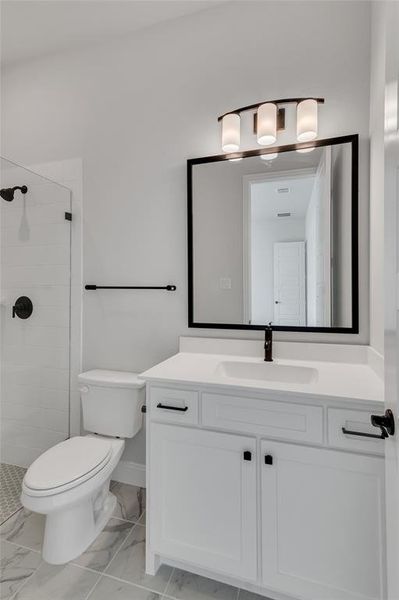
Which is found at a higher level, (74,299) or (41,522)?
(74,299)

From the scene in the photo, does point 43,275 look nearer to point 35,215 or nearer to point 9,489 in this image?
point 35,215

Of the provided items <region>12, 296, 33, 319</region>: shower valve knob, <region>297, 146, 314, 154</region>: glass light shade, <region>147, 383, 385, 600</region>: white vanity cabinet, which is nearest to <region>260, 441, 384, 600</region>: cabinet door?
<region>147, 383, 385, 600</region>: white vanity cabinet

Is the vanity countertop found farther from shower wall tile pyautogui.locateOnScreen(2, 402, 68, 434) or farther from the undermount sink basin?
shower wall tile pyautogui.locateOnScreen(2, 402, 68, 434)

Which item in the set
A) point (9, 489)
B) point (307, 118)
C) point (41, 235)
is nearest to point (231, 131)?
point (307, 118)

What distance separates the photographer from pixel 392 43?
77 centimetres

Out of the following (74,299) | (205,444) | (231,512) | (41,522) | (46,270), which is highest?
(46,270)

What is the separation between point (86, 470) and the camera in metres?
1.38

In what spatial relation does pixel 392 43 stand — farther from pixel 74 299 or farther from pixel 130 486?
pixel 130 486

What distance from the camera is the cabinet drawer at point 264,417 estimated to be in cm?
110

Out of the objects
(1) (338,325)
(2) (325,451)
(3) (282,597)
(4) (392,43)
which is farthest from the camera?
(1) (338,325)

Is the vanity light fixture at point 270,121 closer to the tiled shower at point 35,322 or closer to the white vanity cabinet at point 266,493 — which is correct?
the tiled shower at point 35,322

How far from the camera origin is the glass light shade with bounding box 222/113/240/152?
1.64 metres

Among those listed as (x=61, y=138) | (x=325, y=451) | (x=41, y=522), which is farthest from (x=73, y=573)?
(x=61, y=138)

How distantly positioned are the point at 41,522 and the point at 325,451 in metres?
1.56
